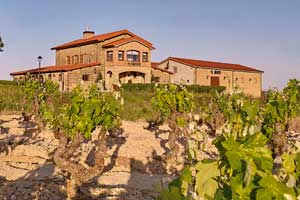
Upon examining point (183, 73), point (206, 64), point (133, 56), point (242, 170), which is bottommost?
point (242, 170)

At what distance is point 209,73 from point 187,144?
1841 inches

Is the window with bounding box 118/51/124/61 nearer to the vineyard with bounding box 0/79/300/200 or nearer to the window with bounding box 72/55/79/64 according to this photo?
the window with bounding box 72/55/79/64

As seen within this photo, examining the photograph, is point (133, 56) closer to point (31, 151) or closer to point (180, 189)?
point (31, 151)

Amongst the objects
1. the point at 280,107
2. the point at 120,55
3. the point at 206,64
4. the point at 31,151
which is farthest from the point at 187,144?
the point at 206,64

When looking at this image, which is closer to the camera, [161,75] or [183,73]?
[161,75]

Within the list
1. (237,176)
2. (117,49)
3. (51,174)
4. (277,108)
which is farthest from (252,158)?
(117,49)

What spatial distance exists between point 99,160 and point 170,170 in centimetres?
271

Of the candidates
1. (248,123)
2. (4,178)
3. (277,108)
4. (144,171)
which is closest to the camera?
(248,123)

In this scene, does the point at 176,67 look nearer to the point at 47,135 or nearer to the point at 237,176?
the point at 47,135

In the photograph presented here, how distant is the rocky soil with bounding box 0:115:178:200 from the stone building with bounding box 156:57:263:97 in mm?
30659

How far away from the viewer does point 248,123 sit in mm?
2002

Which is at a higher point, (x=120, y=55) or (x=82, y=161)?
(x=120, y=55)

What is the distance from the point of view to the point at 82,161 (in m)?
11.2

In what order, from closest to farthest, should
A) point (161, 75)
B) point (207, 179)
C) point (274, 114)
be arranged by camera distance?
point (207, 179), point (274, 114), point (161, 75)
